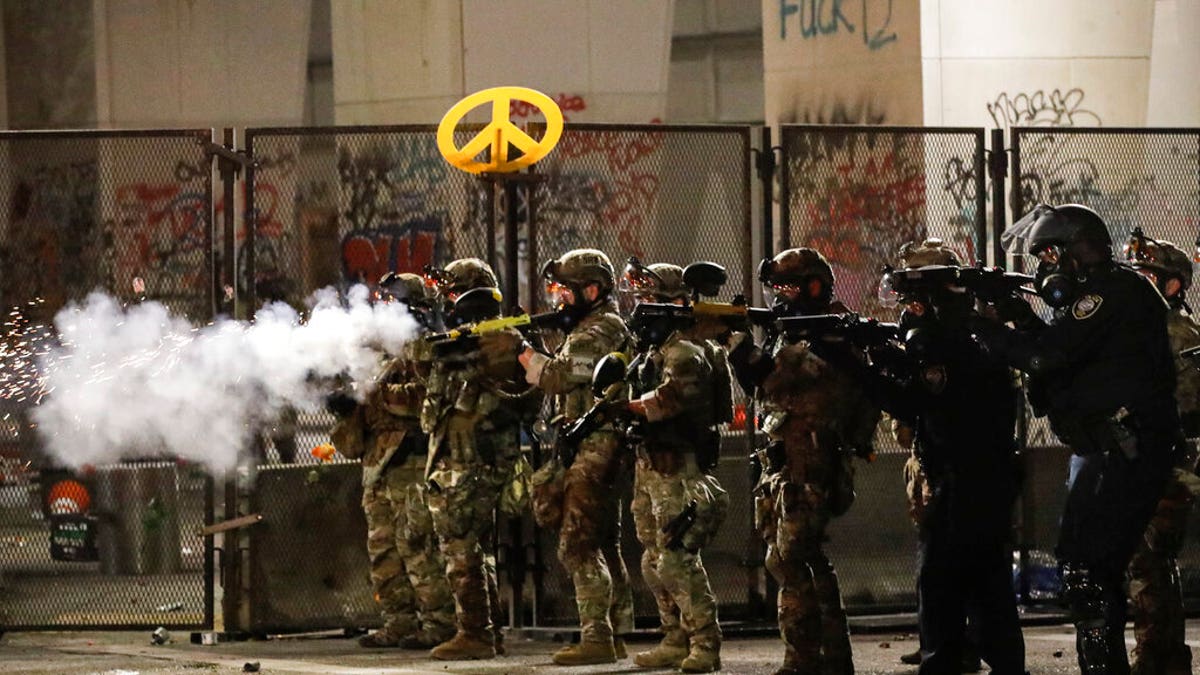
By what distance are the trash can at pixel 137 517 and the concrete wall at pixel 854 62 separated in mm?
7951

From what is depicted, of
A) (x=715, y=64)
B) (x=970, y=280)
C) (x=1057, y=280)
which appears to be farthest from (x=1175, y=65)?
(x=715, y=64)

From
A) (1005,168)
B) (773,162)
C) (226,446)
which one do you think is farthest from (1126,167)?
(226,446)

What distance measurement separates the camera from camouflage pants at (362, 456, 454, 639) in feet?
35.3

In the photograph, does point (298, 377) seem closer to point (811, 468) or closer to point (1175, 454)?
point (811, 468)

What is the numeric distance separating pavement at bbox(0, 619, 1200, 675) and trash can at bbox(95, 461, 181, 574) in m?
0.40

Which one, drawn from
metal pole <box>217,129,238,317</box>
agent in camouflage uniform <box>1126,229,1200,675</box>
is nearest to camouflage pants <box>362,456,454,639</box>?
metal pole <box>217,129,238,317</box>

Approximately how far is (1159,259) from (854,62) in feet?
24.8

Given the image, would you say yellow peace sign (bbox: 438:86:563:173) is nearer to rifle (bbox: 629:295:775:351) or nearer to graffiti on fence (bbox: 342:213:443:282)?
graffiti on fence (bbox: 342:213:443:282)

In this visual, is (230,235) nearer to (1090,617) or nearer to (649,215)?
(649,215)

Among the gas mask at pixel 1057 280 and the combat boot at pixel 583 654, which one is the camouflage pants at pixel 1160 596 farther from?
the combat boot at pixel 583 654

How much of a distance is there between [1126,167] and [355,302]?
13.9ft

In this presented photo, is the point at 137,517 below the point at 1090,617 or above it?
above

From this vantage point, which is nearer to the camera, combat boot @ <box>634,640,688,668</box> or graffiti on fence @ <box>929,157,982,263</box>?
combat boot @ <box>634,640,688,668</box>

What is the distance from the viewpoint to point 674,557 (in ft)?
31.9
